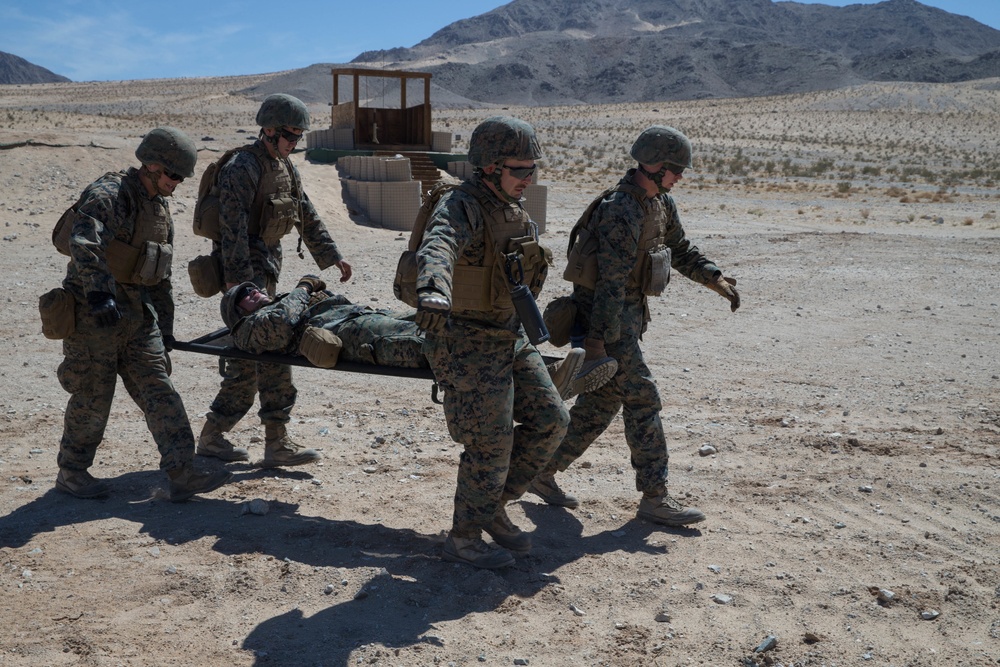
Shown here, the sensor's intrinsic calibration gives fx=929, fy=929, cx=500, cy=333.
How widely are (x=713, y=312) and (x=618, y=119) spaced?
55880 mm

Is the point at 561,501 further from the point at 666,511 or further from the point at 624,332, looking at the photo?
the point at 624,332

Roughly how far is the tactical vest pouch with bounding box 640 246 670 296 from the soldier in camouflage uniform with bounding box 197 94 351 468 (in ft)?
6.27

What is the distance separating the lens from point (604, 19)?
162125 millimetres

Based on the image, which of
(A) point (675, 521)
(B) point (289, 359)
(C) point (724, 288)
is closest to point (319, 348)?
(B) point (289, 359)

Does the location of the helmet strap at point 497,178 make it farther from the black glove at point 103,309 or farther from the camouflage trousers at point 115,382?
the camouflage trousers at point 115,382

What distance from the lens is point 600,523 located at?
A: 496cm

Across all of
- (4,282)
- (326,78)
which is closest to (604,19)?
(326,78)

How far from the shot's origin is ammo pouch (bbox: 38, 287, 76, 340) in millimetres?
4578

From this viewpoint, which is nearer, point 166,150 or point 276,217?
point 166,150

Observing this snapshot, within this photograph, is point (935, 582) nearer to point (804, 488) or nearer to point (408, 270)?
point (804, 488)

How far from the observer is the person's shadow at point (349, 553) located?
3.71 m

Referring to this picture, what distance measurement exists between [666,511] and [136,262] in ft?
10.0

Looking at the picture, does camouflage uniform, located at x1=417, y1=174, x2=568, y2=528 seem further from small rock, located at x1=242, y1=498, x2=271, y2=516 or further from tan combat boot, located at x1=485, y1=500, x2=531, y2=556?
small rock, located at x1=242, y1=498, x2=271, y2=516

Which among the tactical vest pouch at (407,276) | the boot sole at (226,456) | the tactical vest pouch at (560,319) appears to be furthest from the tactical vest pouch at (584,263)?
the boot sole at (226,456)
